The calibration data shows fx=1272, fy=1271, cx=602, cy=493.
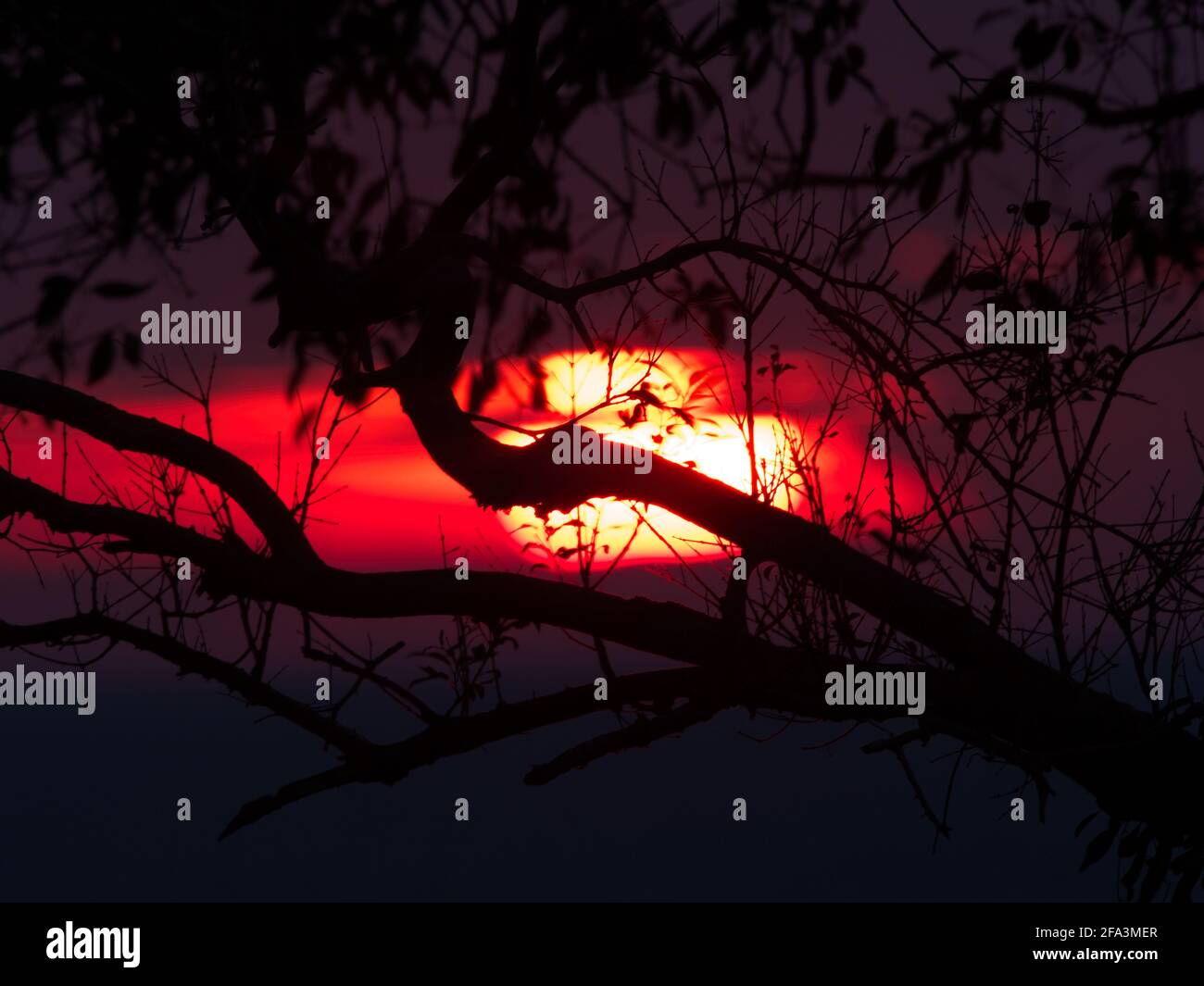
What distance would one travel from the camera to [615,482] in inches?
211

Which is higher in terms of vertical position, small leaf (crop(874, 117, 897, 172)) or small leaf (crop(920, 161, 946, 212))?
small leaf (crop(874, 117, 897, 172))

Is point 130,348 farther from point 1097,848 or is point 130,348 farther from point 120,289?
point 1097,848

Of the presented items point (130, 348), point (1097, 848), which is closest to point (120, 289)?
point (130, 348)

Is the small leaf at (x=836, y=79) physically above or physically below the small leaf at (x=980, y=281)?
above

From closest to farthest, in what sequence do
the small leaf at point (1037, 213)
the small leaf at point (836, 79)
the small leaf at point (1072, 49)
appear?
the small leaf at point (1072, 49) < the small leaf at point (836, 79) < the small leaf at point (1037, 213)

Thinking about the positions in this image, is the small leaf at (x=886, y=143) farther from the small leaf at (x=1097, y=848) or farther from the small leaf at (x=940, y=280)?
the small leaf at (x=1097, y=848)

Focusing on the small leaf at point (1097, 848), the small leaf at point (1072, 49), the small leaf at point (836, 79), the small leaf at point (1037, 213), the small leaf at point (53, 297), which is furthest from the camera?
the small leaf at point (1097, 848)

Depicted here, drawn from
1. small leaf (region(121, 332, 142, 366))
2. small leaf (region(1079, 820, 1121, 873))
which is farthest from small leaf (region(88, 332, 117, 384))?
small leaf (region(1079, 820, 1121, 873))

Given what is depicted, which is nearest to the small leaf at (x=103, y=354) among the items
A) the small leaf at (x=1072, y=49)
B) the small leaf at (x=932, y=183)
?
the small leaf at (x=932, y=183)

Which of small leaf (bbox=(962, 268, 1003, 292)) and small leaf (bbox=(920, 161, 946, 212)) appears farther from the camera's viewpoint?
small leaf (bbox=(962, 268, 1003, 292))

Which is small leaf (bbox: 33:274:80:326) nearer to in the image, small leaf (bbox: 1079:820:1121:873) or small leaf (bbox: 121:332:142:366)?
small leaf (bbox: 121:332:142:366)
